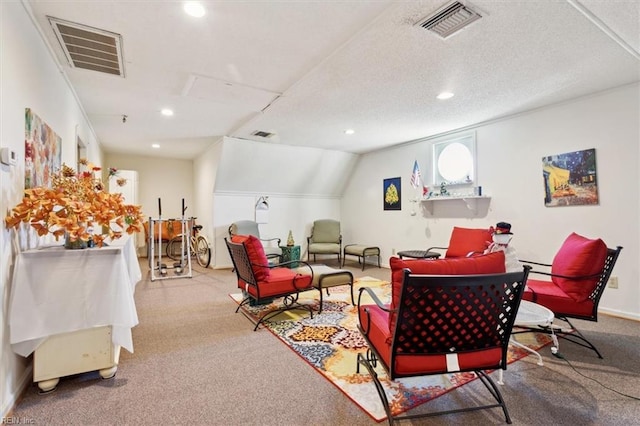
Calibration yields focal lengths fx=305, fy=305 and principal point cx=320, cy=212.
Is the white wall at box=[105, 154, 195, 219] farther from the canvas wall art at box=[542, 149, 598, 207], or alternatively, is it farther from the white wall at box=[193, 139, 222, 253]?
the canvas wall art at box=[542, 149, 598, 207]

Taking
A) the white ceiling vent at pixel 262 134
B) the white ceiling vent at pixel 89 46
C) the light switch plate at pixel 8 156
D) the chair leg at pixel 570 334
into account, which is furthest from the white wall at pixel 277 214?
the chair leg at pixel 570 334

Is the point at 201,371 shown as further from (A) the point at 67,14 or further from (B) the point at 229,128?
(B) the point at 229,128

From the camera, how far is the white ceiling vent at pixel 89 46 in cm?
238

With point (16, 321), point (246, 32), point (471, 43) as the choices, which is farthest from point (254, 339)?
point (471, 43)

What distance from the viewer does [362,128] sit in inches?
199

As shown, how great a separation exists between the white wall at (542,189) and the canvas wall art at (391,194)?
151 mm

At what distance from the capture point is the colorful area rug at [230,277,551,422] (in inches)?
77.0

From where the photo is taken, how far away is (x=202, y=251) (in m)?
6.85

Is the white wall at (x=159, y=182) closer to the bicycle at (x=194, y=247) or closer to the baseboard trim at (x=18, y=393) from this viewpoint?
the bicycle at (x=194, y=247)

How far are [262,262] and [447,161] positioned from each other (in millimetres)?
3896

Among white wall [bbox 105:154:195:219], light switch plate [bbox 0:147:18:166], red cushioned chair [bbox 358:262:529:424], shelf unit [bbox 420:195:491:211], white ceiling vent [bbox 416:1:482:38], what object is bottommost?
red cushioned chair [bbox 358:262:529:424]

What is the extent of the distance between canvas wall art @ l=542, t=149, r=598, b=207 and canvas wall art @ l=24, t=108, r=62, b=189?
538cm

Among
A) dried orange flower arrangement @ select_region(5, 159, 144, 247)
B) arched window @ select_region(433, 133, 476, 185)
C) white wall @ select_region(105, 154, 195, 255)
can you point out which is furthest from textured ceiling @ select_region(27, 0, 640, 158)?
white wall @ select_region(105, 154, 195, 255)

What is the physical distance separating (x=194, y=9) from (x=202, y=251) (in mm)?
5528
